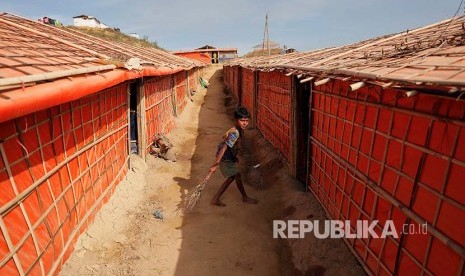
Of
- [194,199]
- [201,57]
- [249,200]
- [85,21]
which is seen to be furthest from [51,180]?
[85,21]

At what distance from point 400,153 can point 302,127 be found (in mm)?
3821

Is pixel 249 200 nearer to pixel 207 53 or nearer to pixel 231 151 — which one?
pixel 231 151

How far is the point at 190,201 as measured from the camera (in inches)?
270

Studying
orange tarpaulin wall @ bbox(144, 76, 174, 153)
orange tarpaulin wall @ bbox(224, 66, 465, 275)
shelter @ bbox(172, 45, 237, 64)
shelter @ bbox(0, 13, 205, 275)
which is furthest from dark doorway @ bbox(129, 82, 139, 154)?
shelter @ bbox(172, 45, 237, 64)

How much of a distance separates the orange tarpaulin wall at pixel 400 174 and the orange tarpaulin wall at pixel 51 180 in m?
3.85

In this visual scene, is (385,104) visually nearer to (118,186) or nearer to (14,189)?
(14,189)

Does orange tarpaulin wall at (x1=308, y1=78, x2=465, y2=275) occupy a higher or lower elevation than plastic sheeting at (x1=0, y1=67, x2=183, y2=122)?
lower

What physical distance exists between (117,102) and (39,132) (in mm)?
3266

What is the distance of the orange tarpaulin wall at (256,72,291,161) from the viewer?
8.00 metres

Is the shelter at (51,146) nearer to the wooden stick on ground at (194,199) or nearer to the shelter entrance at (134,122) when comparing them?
the shelter entrance at (134,122)

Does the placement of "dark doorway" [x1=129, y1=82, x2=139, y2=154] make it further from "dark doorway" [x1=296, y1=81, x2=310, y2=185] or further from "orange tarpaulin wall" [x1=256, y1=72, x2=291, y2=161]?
"dark doorway" [x1=296, y1=81, x2=310, y2=185]

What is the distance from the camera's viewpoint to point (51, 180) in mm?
4105

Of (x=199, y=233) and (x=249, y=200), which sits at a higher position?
(x=249, y=200)

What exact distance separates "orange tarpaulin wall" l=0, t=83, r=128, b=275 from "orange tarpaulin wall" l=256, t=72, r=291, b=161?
13.1ft
